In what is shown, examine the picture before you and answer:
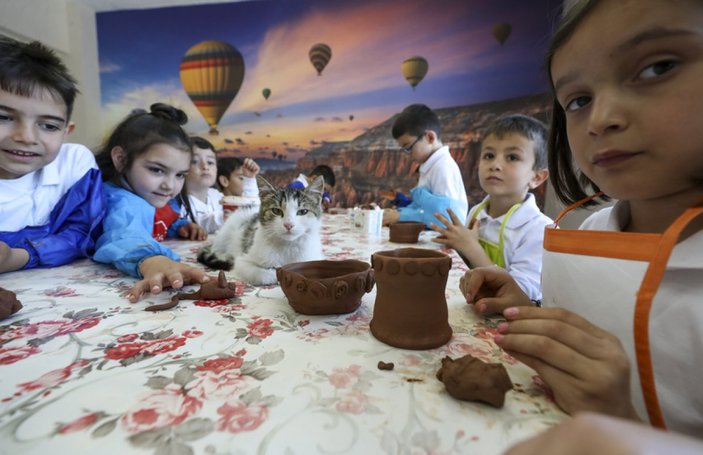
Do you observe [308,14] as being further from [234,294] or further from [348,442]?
[348,442]

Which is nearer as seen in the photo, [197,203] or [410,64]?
[197,203]

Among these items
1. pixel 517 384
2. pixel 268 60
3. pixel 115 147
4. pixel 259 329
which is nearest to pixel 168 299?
pixel 259 329

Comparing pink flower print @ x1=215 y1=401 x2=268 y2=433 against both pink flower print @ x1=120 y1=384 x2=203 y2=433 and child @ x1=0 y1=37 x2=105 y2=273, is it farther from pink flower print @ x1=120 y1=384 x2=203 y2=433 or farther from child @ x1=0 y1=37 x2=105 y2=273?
child @ x1=0 y1=37 x2=105 y2=273

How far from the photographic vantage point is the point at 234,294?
62 cm

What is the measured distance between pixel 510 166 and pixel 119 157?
1.37m

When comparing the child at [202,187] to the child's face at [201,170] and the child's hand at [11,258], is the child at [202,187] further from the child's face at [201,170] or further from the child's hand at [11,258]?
the child's hand at [11,258]

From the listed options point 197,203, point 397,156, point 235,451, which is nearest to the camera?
point 235,451

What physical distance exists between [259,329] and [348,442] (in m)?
0.26

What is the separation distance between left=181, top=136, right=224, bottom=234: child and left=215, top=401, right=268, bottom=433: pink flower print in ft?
4.99

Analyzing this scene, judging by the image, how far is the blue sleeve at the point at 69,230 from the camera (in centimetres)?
83

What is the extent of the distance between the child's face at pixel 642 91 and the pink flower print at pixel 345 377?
402 millimetres

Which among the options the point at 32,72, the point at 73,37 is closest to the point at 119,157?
the point at 32,72

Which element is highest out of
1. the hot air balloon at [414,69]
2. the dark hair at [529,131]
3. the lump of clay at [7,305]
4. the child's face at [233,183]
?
the hot air balloon at [414,69]

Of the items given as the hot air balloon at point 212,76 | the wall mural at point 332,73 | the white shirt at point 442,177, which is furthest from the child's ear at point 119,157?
the hot air balloon at point 212,76
